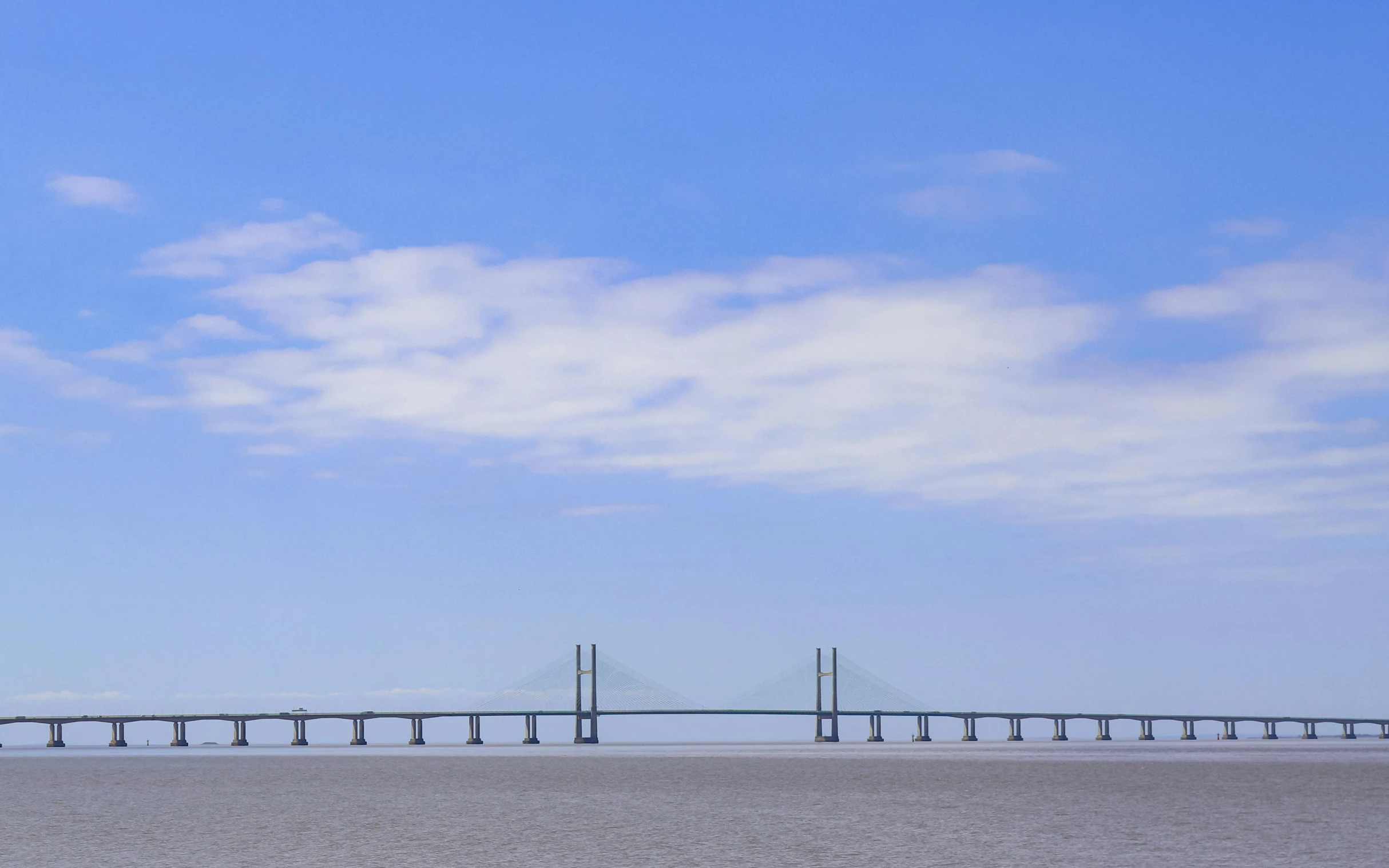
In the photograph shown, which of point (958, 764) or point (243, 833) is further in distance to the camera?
point (958, 764)

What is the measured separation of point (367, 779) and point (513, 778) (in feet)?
21.6

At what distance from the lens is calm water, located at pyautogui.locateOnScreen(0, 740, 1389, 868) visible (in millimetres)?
27969

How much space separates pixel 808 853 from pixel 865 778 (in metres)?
41.3

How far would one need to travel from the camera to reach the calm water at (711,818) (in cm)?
2797

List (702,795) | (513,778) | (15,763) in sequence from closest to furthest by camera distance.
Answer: (702,795)
(513,778)
(15,763)

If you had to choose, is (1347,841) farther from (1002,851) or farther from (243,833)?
(243,833)

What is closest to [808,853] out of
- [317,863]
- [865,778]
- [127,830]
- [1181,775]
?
[317,863]

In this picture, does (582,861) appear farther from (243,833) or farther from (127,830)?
(127,830)

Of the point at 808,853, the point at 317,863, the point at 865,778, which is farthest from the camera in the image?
the point at 865,778

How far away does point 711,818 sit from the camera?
131 ft

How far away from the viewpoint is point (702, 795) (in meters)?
53.1

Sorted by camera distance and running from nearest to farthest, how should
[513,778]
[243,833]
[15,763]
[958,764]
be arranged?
[243,833] < [513,778] < [958,764] < [15,763]

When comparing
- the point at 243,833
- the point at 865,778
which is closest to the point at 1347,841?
the point at 243,833

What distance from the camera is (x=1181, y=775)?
70625 mm
